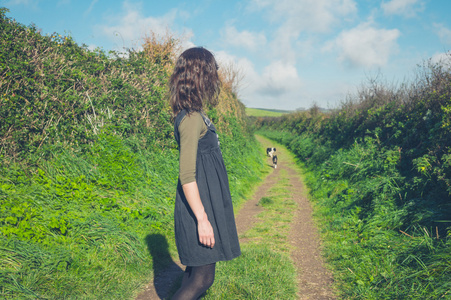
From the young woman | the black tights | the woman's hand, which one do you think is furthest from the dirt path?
the woman's hand

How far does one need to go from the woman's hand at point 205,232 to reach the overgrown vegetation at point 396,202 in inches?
90.7

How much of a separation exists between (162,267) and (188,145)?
2.86 m

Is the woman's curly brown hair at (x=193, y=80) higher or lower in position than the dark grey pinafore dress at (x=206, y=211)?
higher

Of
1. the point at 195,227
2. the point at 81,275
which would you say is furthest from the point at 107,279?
the point at 195,227

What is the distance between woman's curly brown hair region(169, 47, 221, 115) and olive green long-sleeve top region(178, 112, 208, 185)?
0.41ft

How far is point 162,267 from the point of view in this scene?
164 inches

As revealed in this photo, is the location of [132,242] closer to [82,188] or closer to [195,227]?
[82,188]

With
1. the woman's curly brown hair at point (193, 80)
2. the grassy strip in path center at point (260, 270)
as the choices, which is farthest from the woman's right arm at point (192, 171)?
the grassy strip in path center at point (260, 270)

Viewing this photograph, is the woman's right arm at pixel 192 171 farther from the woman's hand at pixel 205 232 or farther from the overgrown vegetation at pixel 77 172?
the overgrown vegetation at pixel 77 172

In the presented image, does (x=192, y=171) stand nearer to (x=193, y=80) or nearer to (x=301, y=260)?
(x=193, y=80)

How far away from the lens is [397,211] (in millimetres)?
4941

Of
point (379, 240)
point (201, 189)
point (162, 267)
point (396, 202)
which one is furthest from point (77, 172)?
point (396, 202)

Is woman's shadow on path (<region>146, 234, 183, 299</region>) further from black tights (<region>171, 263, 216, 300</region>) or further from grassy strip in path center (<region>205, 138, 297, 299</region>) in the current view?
black tights (<region>171, 263, 216, 300</region>)

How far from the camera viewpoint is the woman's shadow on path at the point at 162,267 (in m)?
3.64
